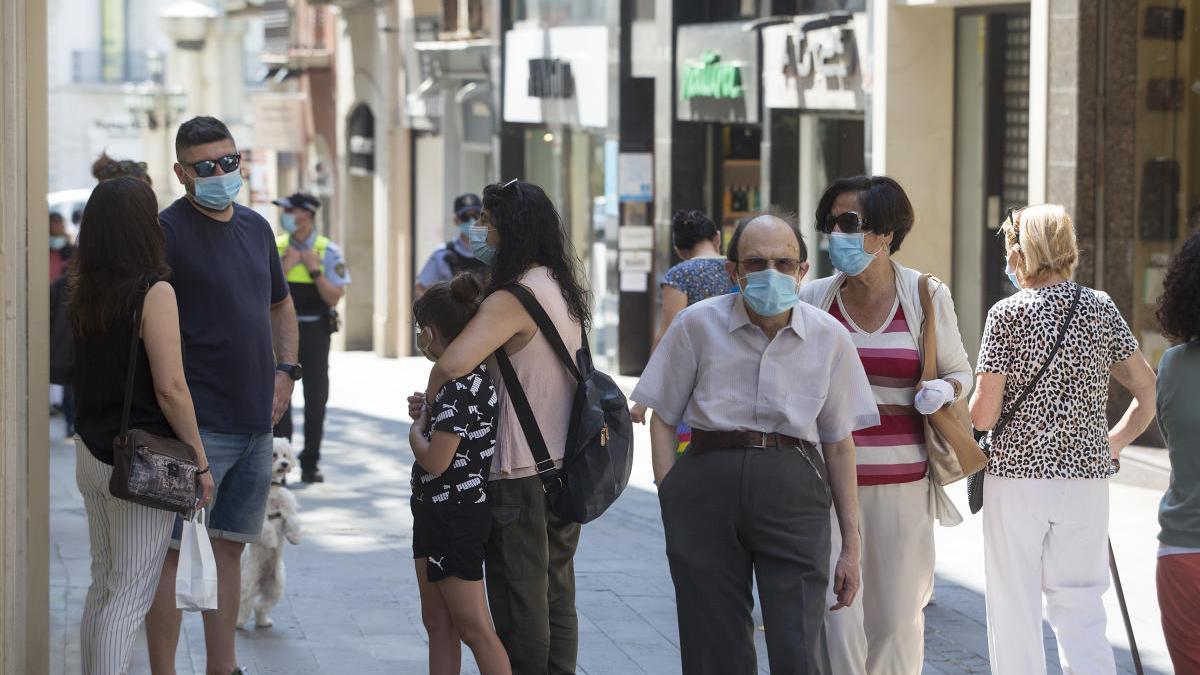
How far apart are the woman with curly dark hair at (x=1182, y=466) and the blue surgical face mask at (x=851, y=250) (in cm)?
96

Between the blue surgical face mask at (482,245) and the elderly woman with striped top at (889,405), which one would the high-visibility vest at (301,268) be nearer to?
the blue surgical face mask at (482,245)

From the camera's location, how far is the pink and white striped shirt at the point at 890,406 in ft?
20.5

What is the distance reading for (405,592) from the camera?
9.45 meters

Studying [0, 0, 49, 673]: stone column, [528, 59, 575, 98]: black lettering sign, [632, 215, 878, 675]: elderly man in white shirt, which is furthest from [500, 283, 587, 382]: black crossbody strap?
[528, 59, 575, 98]: black lettering sign

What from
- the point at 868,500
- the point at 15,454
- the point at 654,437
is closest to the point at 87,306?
the point at 15,454

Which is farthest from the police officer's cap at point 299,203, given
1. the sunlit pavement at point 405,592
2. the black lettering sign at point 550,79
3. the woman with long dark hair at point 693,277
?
the black lettering sign at point 550,79

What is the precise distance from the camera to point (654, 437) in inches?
232

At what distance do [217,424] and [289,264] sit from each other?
21.3ft

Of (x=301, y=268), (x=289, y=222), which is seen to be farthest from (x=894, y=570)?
(x=289, y=222)

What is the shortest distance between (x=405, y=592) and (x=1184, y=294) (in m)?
4.80

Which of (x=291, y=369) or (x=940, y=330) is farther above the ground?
(x=940, y=330)

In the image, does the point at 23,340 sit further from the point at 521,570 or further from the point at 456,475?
the point at 521,570

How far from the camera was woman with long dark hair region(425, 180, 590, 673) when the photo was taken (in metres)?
6.04

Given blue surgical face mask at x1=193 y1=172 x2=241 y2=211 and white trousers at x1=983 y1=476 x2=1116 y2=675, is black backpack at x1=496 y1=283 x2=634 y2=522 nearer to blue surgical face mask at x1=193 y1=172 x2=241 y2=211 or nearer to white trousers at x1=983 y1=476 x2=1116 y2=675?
blue surgical face mask at x1=193 y1=172 x2=241 y2=211
